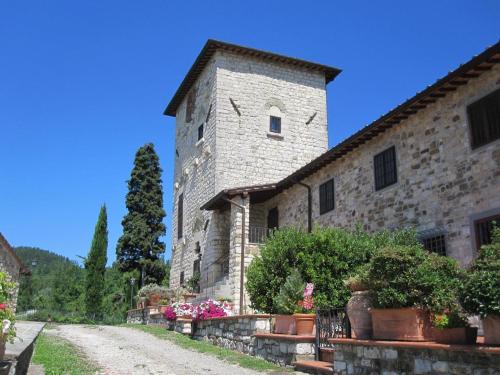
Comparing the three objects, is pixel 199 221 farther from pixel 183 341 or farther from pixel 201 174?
pixel 183 341

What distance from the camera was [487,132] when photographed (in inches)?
391

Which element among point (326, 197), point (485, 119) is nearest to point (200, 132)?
point (326, 197)

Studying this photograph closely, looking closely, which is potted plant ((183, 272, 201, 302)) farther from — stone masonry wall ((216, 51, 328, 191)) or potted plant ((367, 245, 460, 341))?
potted plant ((367, 245, 460, 341))

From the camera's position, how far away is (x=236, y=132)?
73.1 ft

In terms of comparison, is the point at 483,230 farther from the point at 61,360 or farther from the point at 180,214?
the point at 180,214

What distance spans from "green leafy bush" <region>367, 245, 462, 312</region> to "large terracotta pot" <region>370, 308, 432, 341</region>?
0.31 ft

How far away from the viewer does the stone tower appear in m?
21.7

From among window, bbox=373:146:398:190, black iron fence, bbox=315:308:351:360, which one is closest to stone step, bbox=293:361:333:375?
black iron fence, bbox=315:308:351:360

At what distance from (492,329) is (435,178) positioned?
6.26 meters

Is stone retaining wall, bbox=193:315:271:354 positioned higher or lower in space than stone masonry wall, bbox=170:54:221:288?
lower

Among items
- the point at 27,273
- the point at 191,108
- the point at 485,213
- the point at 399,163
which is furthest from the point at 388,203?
the point at 27,273

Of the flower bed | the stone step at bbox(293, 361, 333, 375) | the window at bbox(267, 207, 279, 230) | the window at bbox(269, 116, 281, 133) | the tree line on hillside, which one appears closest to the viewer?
the stone step at bbox(293, 361, 333, 375)

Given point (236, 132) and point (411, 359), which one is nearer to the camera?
point (411, 359)

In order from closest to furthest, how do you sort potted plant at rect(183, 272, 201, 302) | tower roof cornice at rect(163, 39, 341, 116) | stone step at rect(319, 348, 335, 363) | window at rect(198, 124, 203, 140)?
stone step at rect(319, 348, 335, 363) → potted plant at rect(183, 272, 201, 302) → tower roof cornice at rect(163, 39, 341, 116) → window at rect(198, 124, 203, 140)
